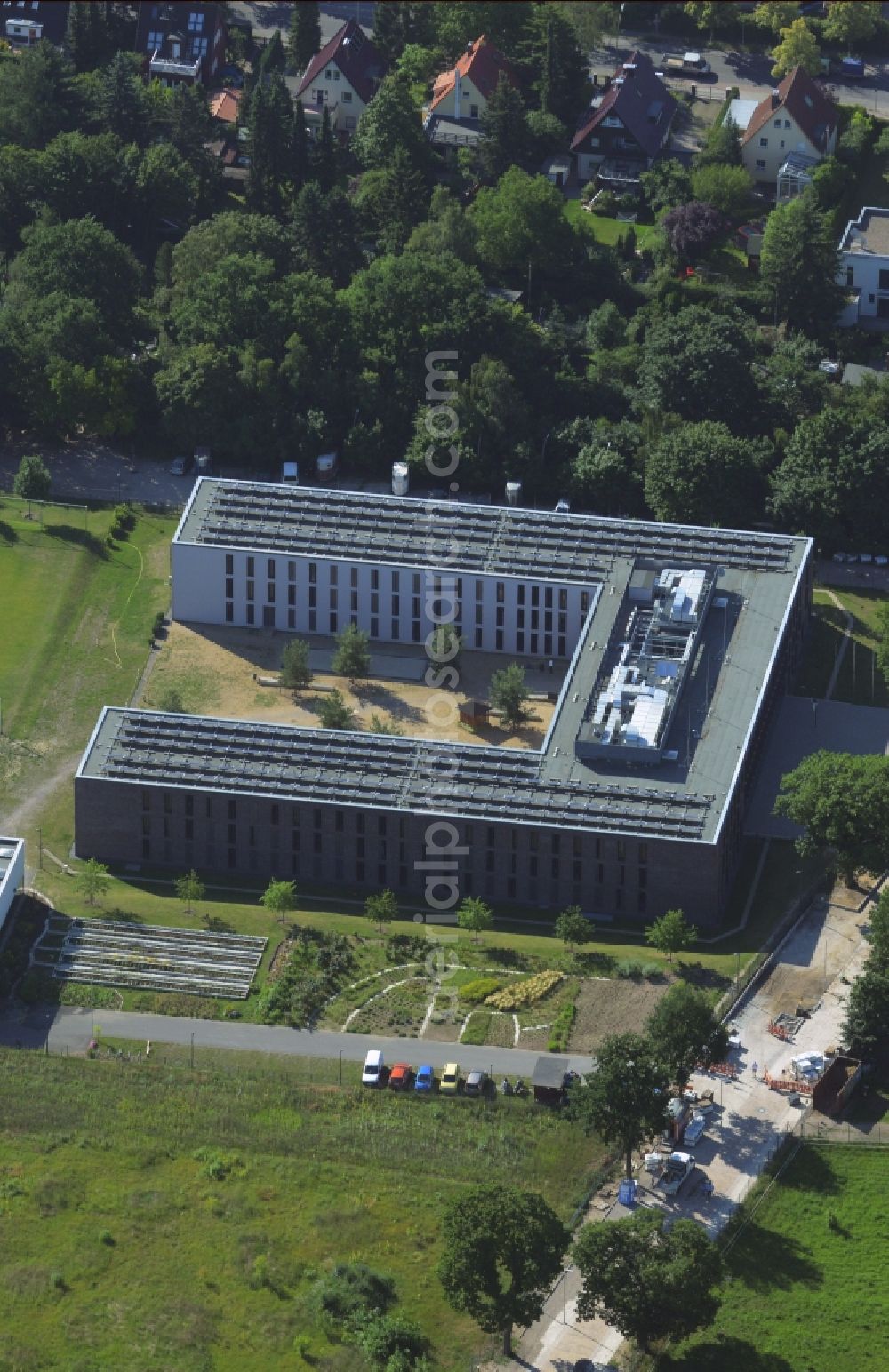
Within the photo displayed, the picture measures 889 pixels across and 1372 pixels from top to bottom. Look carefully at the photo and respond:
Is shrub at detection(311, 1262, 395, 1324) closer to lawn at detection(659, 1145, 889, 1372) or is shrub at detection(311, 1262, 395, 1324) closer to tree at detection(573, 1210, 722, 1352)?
tree at detection(573, 1210, 722, 1352)

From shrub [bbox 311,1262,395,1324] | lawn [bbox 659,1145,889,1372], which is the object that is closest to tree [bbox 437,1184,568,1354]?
shrub [bbox 311,1262,395,1324]

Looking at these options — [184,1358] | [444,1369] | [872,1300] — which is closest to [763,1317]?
[872,1300]

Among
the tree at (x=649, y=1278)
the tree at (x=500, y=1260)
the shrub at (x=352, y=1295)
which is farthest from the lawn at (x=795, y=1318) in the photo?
the shrub at (x=352, y=1295)

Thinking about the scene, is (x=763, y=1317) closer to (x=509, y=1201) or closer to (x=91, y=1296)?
(x=509, y=1201)

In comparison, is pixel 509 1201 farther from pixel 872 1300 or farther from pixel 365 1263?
pixel 872 1300

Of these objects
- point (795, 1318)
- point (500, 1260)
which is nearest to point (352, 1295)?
point (500, 1260)

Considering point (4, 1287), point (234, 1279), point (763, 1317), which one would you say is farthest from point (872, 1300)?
point (4, 1287)
